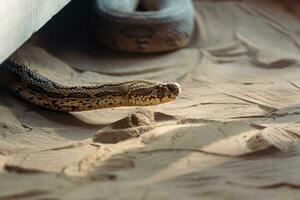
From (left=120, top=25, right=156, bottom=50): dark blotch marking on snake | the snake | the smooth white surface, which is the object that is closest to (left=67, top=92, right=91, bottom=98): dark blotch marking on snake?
the snake

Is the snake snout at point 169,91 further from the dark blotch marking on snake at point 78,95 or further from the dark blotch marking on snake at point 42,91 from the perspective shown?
the dark blotch marking on snake at point 42,91

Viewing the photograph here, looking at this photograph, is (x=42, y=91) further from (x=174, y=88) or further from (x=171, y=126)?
(x=171, y=126)

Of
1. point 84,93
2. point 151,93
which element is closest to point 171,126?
point 151,93

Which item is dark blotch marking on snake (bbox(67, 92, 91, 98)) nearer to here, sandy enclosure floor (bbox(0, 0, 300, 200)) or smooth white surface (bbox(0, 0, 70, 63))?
sandy enclosure floor (bbox(0, 0, 300, 200))

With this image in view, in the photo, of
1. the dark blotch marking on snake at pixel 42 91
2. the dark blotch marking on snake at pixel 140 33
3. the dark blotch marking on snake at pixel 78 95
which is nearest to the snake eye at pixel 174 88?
the dark blotch marking on snake at pixel 78 95

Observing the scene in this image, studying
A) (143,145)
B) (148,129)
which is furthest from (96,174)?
(148,129)
